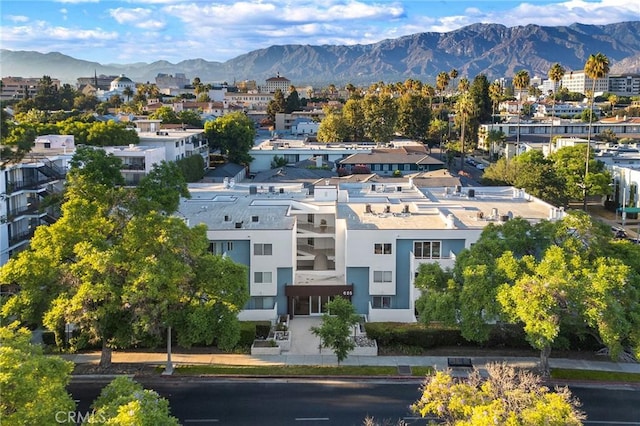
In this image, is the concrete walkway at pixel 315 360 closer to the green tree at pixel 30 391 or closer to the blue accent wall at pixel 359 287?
the blue accent wall at pixel 359 287

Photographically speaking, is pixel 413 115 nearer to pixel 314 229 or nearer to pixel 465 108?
pixel 465 108

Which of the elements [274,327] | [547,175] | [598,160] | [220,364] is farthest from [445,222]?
[598,160]

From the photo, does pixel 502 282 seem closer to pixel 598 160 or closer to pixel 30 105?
pixel 598 160

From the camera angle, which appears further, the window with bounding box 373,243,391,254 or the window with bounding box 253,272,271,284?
the window with bounding box 253,272,271,284

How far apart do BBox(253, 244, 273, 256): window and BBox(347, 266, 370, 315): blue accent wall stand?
537cm

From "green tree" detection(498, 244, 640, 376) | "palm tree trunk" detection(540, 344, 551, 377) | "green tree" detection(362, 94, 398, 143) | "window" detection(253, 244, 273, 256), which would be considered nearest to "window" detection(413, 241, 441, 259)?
"green tree" detection(498, 244, 640, 376)

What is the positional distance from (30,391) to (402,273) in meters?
27.0

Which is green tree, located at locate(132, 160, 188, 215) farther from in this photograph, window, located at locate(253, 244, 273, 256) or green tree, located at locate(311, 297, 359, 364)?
green tree, located at locate(311, 297, 359, 364)

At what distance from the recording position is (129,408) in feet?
56.3

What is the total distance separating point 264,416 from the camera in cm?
2830

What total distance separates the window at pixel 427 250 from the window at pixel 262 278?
31.9 ft

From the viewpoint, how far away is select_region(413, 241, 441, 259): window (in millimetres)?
40656

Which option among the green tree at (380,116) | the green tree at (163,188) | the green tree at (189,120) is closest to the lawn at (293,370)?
the green tree at (163,188)

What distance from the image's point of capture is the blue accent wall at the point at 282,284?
4162 cm
